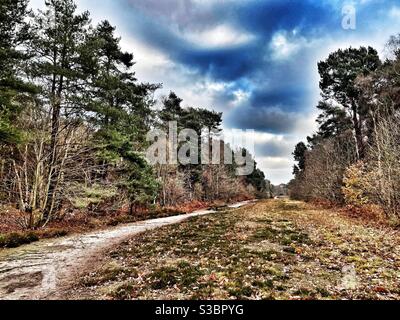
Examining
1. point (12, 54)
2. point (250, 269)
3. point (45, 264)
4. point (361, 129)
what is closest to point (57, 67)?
point (12, 54)

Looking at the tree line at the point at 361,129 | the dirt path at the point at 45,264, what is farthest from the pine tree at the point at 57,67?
the tree line at the point at 361,129

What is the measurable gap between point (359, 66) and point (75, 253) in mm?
28475

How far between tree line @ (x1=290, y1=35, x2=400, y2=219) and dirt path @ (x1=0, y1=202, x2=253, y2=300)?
14.3 meters

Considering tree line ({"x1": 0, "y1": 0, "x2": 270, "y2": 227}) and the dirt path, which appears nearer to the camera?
the dirt path

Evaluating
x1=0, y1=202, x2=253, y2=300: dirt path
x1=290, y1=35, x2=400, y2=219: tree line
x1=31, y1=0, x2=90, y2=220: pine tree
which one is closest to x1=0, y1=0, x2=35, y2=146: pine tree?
x1=31, y1=0, x2=90, y2=220: pine tree

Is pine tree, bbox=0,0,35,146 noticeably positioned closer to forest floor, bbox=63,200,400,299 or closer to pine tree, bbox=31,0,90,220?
pine tree, bbox=31,0,90,220

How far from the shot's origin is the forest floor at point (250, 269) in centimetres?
627

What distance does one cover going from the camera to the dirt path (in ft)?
22.2

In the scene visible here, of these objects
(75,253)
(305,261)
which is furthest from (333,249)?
(75,253)

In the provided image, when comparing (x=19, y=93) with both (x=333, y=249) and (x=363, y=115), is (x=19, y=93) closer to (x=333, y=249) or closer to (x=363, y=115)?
(x=333, y=249)

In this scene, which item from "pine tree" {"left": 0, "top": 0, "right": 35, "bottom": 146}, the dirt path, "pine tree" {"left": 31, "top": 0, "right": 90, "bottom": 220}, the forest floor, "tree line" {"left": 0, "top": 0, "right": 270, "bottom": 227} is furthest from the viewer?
"pine tree" {"left": 31, "top": 0, "right": 90, "bottom": 220}

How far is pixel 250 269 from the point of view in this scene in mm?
7902

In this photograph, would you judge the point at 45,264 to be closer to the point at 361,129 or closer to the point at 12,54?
the point at 12,54

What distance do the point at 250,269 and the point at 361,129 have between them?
83.2 feet
